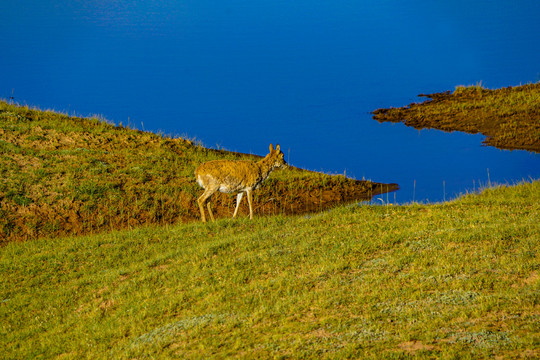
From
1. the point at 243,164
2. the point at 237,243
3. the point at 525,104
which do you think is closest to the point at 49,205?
the point at 243,164

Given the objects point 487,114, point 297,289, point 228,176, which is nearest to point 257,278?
point 297,289

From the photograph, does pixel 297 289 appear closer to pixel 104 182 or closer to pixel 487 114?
pixel 104 182

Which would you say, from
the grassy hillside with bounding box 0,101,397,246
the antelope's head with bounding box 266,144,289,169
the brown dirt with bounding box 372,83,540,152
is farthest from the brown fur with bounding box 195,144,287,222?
the brown dirt with bounding box 372,83,540,152

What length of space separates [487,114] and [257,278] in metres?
32.3

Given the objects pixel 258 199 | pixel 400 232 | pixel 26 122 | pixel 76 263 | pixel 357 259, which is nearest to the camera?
pixel 357 259

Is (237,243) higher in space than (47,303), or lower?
higher

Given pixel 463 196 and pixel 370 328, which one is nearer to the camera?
pixel 370 328

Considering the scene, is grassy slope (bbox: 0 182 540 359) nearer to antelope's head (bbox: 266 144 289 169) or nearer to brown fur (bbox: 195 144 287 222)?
brown fur (bbox: 195 144 287 222)

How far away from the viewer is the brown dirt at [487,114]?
3606 cm

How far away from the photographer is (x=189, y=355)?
9.80m

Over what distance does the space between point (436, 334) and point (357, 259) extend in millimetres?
4303

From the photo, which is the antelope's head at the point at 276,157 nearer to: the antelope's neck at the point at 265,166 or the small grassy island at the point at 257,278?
the antelope's neck at the point at 265,166

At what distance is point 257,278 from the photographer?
13.2 meters

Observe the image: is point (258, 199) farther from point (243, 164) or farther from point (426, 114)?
point (426, 114)
